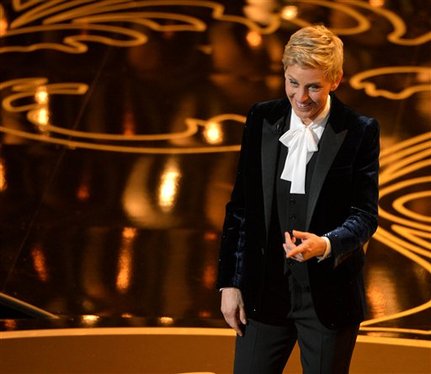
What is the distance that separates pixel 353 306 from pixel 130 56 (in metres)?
4.81

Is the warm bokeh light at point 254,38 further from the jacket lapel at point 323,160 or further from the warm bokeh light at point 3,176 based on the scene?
the jacket lapel at point 323,160

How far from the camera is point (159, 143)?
623 cm

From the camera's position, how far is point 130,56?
7.32m

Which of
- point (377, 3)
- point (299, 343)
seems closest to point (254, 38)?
point (377, 3)

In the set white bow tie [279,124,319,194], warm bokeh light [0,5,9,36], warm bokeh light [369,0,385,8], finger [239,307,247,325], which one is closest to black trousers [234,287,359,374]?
finger [239,307,247,325]

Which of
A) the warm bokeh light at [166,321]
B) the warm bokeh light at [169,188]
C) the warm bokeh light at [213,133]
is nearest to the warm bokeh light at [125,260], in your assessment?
the warm bokeh light at [169,188]

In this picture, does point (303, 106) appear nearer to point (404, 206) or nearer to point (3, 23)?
point (404, 206)

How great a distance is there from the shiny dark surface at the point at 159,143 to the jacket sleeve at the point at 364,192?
1.80m

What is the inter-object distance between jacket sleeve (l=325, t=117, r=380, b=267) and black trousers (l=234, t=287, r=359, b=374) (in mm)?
155

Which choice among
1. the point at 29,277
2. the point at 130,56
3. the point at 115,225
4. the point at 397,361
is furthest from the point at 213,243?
the point at 130,56

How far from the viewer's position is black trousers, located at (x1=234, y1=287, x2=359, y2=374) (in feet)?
8.90

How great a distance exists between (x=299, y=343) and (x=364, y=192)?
41 centimetres

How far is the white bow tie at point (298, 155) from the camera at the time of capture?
269 cm

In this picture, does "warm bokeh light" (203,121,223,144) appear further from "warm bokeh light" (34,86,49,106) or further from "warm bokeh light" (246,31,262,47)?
"warm bokeh light" (246,31,262,47)
